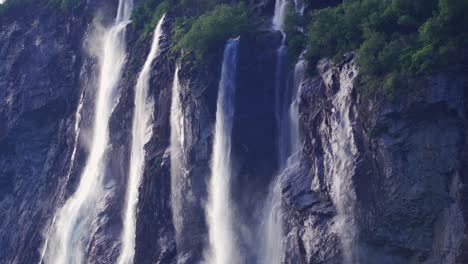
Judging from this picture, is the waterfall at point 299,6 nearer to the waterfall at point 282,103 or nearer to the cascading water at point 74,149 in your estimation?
the waterfall at point 282,103

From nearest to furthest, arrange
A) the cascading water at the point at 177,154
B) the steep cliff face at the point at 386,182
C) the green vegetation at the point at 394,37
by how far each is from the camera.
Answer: the steep cliff face at the point at 386,182, the green vegetation at the point at 394,37, the cascading water at the point at 177,154

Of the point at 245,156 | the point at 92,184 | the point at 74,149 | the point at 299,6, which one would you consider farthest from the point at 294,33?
the point at 74,149

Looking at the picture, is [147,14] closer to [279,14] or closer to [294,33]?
[279,14]

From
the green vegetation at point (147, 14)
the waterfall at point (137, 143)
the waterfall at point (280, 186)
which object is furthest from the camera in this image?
the green vegetation at point (147, 14)

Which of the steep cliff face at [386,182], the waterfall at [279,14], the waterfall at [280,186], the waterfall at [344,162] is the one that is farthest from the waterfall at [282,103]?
the waterfall at [344,162]

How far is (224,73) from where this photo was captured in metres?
49.8

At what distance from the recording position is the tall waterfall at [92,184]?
56531 mm

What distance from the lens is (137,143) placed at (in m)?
55.1

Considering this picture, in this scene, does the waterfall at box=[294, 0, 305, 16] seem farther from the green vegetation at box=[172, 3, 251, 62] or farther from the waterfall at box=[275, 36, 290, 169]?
the waterfall at box=[275, 36, 290, 169]

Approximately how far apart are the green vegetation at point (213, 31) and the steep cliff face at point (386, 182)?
9264 millimetres

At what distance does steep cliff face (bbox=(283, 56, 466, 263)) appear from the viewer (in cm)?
3859

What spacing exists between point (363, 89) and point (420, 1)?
5.25m

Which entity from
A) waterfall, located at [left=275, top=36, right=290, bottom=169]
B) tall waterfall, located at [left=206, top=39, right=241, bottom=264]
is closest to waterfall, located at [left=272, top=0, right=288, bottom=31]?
waterfall, located at [left=275, top=36, right=290, bottom=169]

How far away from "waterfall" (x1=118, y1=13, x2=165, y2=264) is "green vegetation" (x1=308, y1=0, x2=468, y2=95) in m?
11.3
